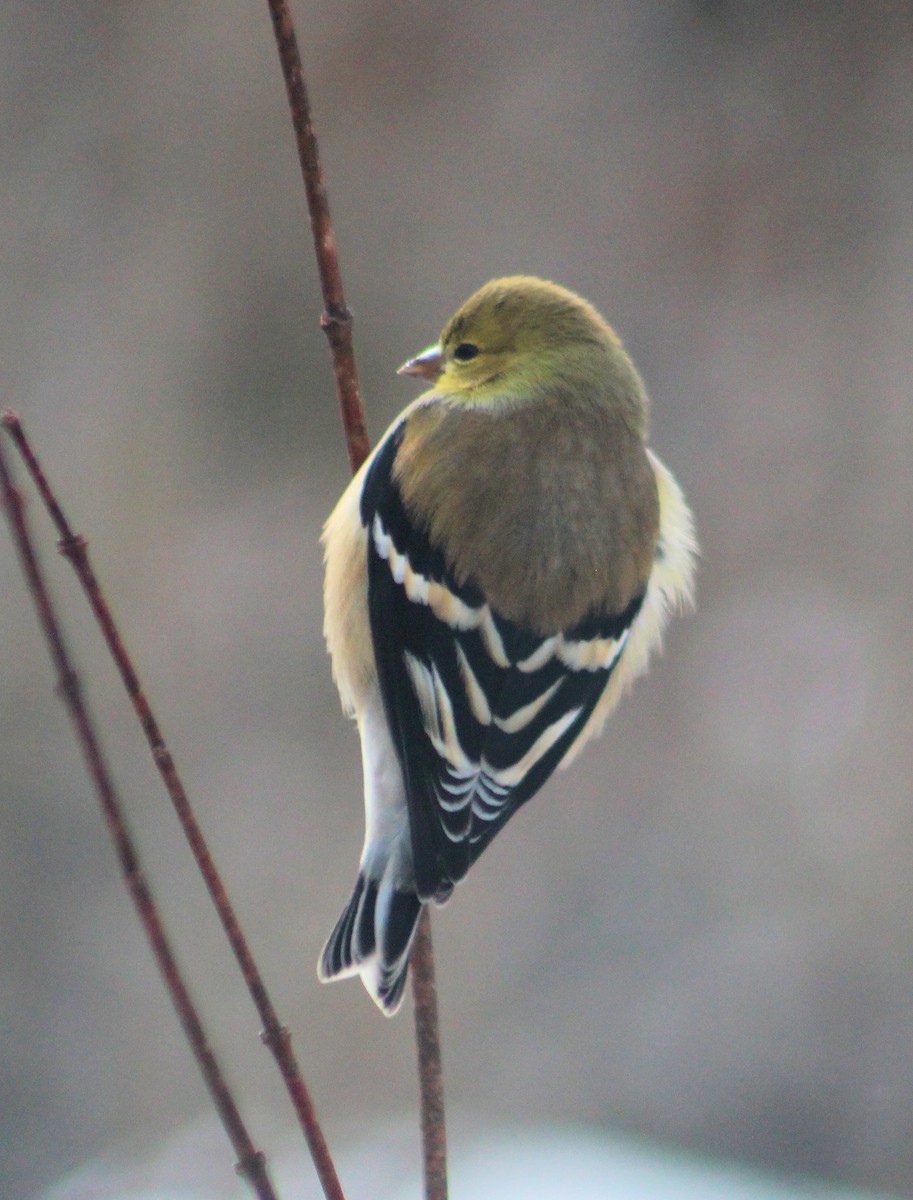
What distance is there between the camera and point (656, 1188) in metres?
2.86

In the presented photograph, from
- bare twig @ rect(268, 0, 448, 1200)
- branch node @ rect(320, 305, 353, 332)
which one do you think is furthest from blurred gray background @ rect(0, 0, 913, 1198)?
branch node @ rect(320, 305, 353, 332)

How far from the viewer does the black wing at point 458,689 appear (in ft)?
5.43

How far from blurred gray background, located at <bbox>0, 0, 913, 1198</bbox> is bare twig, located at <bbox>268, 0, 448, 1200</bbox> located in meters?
2.56

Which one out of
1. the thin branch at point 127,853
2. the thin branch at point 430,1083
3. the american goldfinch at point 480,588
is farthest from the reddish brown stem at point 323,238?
the thin branch at point 430,1083

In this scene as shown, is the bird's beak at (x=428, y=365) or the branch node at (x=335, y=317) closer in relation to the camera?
the branch node at (x=335, y=317)

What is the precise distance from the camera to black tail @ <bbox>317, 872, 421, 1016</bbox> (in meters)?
1.54

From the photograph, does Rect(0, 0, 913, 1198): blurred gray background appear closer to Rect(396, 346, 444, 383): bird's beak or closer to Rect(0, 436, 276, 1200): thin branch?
Rect(396, 346, 444, 383): bird's beak

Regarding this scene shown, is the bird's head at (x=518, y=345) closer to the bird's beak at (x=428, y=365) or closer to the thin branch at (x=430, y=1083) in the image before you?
the bird's beak at (x=428, y=365)

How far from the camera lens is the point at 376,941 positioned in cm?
158

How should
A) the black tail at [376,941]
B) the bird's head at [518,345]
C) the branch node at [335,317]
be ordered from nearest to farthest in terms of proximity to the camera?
1. the branch node at [335,317]
2. the black tail at [376,941]
3. the bird's head at [518,345]

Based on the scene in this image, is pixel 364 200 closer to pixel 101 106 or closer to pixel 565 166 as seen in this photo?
pixel 565 166

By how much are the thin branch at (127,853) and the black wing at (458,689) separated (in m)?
0.76

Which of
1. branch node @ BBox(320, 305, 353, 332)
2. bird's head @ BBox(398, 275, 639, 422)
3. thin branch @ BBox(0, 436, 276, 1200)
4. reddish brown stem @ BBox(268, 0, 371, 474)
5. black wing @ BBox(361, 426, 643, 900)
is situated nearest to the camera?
thin branch @ BBox(0, 436, 276, 1200)

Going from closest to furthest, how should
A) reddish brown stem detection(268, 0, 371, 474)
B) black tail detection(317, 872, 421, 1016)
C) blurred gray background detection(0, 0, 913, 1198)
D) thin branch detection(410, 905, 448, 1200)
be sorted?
thin branch detection(410, 905, 448, 1200), reddish brown stem detection(268, 0, 371, 474), black tail detection(317, 872, 421, 1016), blurred gray background detection(0, 0, 913, 1198)
